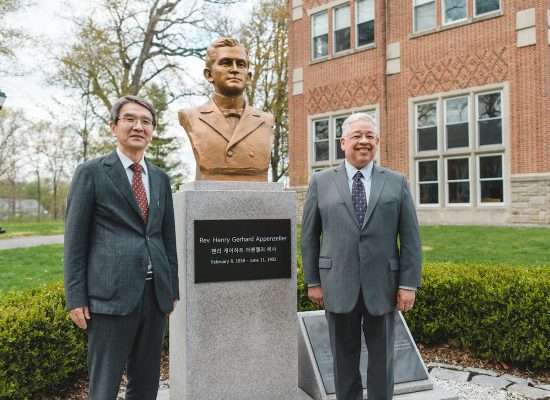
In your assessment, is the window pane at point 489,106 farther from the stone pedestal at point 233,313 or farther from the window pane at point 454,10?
the stone pedestal at point 233,313

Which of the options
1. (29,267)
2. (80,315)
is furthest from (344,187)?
(29,267)

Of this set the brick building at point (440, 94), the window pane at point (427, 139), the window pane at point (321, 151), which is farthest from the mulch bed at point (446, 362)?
the window pane at point (321, 151)

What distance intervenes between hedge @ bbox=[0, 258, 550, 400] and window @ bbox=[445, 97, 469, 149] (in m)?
11.7

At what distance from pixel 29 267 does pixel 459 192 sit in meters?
13.7

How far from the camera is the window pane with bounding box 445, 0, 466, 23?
16172 millimetres

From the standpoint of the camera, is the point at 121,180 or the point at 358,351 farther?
the point at 358,351

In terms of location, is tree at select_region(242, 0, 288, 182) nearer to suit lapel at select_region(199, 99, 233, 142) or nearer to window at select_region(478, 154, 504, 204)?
window at select_region(478, 154, 504, 204)

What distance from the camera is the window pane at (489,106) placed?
613 inches

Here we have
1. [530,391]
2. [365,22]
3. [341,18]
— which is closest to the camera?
[530,391]

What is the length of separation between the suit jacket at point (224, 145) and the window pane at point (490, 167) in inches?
545

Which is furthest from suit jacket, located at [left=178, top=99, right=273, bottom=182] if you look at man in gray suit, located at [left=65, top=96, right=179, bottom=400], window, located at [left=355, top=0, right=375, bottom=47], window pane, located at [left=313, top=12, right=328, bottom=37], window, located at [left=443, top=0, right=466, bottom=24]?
window pane, located at [left=313, top=12, right=328, bottom=37]

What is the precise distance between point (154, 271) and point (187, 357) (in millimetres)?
1189

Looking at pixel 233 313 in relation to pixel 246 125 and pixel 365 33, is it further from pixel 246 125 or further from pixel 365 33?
pixel 365 33

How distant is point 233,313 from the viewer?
3.85 metres
